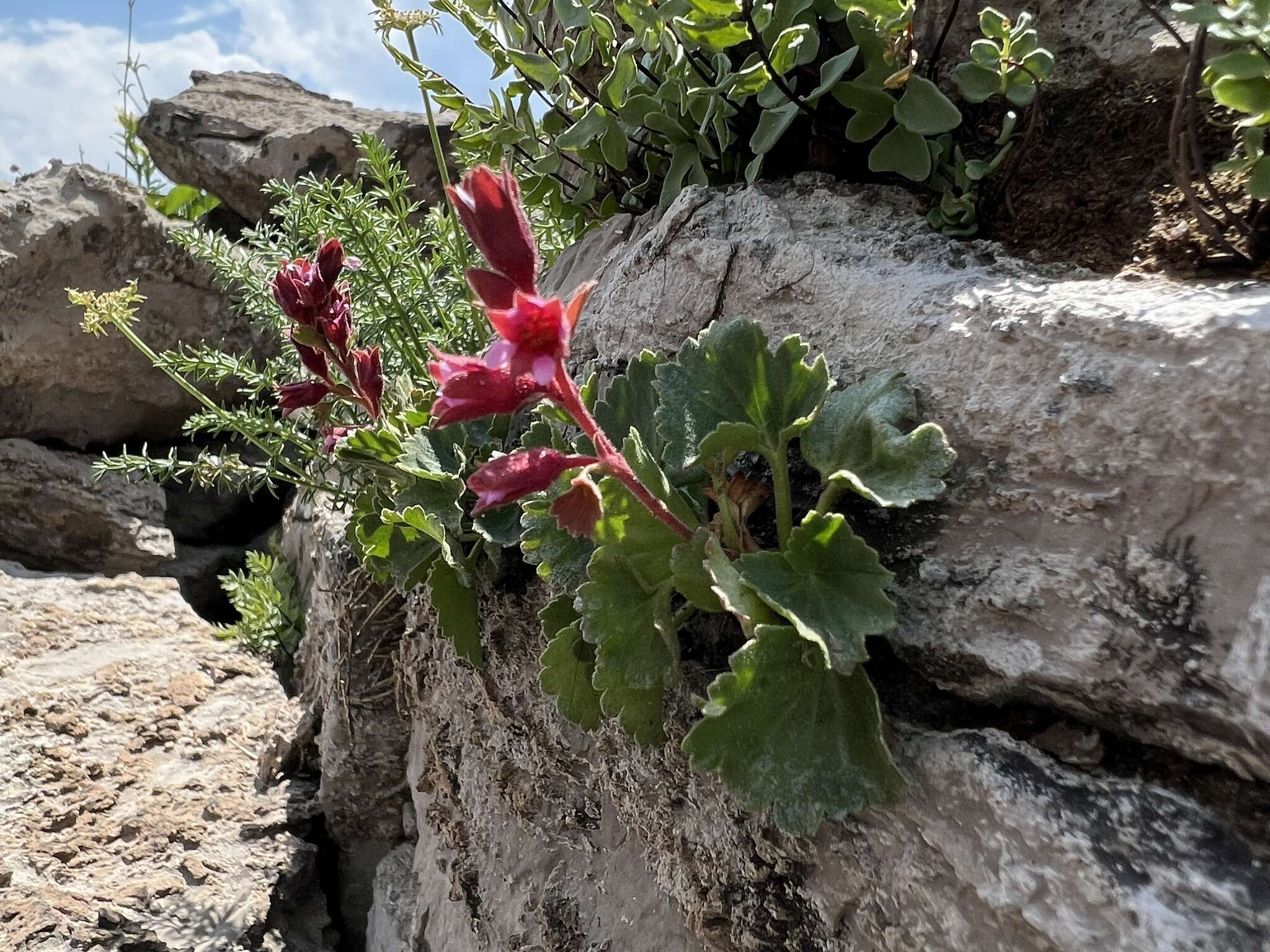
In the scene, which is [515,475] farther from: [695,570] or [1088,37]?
[1088,37]

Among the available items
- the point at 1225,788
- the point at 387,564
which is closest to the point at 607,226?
the point at 387,564

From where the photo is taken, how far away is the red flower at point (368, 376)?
1.75 meters

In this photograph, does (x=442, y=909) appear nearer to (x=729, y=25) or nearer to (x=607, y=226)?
(x=607, y=226)

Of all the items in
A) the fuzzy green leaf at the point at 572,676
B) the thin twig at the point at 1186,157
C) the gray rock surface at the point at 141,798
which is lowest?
the gray rock surface at the point at 141,798

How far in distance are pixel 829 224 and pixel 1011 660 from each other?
2.79 ft

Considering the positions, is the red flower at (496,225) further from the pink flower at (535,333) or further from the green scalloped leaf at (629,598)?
the green scalloped leaf at (629,598)

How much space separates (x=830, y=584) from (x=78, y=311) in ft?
13.9

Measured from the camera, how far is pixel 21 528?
3891 millimetres

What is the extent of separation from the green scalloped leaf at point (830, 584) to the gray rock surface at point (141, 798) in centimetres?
213

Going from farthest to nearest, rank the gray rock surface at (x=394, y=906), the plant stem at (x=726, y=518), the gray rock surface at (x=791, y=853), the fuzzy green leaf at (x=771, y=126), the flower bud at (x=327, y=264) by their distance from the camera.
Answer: the gray rock surface at (x=394, y=906), the flower bud at (x=327, y=264), the fuzzy green leaf at (x=771, y=126), the plant stem at (x=726, y=518), the gray rock surface at (x=791, y=853)

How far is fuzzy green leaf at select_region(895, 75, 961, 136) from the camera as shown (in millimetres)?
1396

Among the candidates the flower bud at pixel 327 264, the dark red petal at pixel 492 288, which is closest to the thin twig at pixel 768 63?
the dark red petal at pixel 492 288

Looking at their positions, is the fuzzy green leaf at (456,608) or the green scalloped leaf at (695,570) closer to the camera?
the green scalloped leaf at (695,570)

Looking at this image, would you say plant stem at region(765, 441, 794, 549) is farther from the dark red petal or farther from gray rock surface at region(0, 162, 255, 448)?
gray rock surface at region(0, 162, 255, 448)
